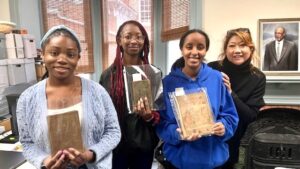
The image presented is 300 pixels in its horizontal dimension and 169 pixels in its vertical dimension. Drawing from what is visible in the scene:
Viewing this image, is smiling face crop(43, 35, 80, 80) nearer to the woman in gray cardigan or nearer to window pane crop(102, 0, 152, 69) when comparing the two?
the woman in gray cardigan

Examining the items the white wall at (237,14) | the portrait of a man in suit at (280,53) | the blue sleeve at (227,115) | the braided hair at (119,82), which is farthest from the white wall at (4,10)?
the portrait of a man in suit at (280,53)

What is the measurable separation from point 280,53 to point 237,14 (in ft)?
1.60

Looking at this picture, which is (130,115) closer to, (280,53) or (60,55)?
(60,55)

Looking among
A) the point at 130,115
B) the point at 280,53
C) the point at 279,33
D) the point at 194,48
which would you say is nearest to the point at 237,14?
the point at 279,33

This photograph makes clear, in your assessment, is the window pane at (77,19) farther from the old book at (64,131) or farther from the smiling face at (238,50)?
the old book at (64,131)

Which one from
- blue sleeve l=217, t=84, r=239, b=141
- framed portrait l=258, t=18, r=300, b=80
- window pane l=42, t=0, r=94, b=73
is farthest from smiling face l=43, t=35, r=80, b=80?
window pane l=42, t=0, r=94, b=73

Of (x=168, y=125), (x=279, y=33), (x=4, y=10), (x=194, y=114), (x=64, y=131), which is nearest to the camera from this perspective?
(x=64, y=131)

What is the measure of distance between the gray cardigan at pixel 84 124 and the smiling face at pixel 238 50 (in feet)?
2.57

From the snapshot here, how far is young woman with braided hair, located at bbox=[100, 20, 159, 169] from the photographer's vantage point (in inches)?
49.2

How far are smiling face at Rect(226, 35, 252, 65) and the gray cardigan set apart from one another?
0.78m

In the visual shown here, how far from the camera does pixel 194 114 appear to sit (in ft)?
3.52

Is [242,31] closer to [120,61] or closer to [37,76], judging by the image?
[120,61]

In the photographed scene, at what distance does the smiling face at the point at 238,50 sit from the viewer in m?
1.38

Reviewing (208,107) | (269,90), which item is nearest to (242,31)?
(208,107)
